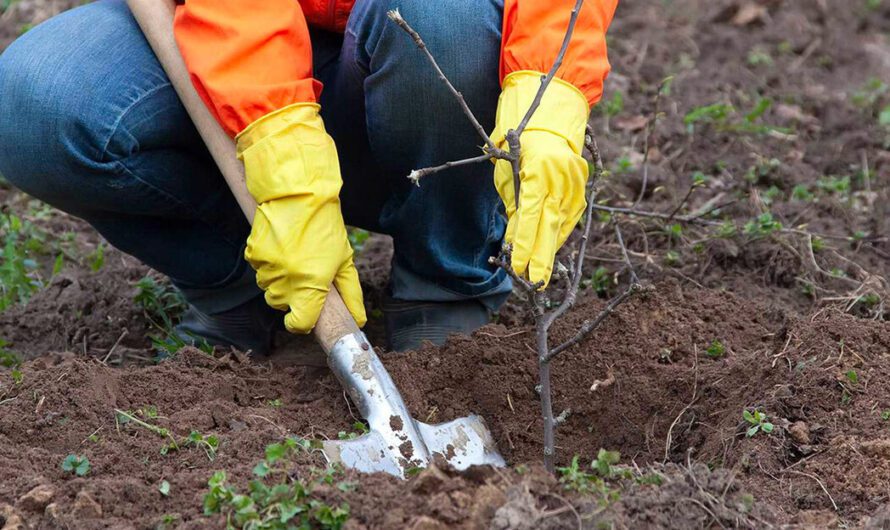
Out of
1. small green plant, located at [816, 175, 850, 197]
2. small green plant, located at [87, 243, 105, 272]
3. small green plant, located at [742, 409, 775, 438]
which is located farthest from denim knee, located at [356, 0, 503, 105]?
small green plant, located at [816, 175, 850, 197]

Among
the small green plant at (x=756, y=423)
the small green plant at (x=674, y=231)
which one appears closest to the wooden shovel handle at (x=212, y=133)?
the small green plant at (x=756, y=423)

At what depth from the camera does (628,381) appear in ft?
7.38

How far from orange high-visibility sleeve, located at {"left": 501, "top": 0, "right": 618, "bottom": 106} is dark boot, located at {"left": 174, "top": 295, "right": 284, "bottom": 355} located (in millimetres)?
918

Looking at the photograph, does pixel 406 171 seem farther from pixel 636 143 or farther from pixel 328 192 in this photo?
pixel 636 143

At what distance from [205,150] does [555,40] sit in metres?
0.86

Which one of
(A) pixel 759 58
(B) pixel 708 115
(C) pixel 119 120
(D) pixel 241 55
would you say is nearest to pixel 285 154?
(D) pixel 241 55

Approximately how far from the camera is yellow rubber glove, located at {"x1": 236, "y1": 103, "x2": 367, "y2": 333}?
211 cm

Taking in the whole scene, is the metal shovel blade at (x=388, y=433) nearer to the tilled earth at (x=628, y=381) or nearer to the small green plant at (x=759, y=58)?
the tilled earth at (x=628, y=381)

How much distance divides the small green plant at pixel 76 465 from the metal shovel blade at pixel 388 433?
0.42m

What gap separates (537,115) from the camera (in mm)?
2014

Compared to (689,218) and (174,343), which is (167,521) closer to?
(174,343)

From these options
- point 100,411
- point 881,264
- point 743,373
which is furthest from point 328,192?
point 881,264

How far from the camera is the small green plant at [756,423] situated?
200 centimetres

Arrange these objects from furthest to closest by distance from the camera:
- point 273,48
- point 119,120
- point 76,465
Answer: point 119,120 < point 273,48 < point 76,465
